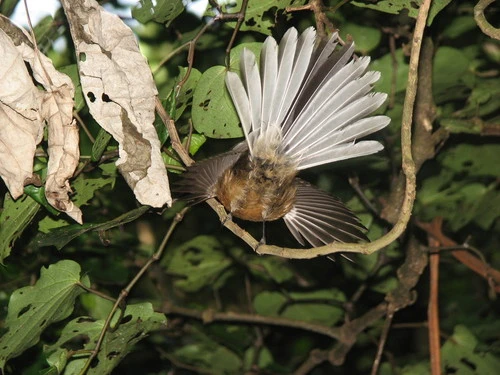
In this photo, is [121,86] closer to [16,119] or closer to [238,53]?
[16,119]

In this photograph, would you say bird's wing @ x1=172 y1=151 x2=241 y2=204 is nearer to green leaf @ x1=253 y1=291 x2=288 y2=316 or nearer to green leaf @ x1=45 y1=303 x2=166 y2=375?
green leaf @ x1=45 y1=303 x2=166 y2=375

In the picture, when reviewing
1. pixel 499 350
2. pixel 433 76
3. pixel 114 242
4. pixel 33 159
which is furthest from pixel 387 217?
pixel 33 159

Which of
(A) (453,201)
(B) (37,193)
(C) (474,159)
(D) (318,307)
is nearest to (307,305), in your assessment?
(D) (318,307)

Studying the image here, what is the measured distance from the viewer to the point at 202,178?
2291 millimetres

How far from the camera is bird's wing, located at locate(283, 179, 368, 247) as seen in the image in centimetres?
254

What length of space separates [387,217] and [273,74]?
1078mm

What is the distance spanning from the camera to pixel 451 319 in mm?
4184

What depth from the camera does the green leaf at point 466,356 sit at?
332cm

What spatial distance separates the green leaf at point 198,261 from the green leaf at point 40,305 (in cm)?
131

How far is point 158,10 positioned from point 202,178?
534 millimetres

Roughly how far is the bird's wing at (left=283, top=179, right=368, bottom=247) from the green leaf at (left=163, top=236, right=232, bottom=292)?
105 centimetres

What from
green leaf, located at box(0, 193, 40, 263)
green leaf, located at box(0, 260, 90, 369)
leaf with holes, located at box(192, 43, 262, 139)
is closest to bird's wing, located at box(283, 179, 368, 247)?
leaf with holes, located at box(192, 43, 262, 139)

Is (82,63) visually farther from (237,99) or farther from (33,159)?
(237,99)

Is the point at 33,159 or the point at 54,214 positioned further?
the point at 54,214
